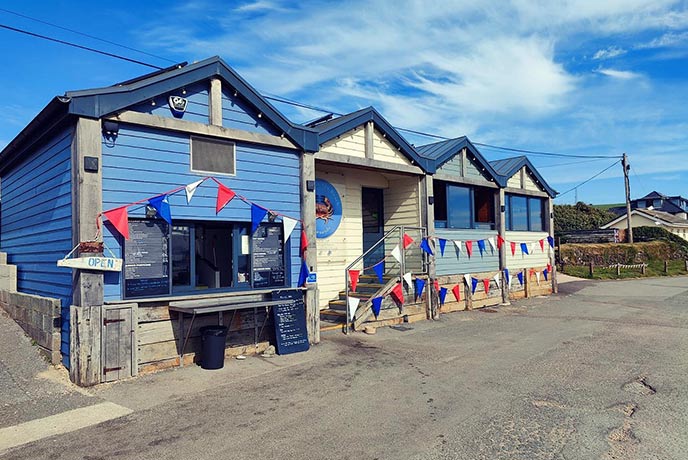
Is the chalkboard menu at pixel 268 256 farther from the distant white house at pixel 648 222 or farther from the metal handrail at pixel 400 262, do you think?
the distant white house at pixel 648 222

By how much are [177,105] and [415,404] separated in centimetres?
625

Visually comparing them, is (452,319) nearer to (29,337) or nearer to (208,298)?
(208,298)

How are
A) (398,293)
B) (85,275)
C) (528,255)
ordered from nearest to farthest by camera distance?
(85,275), (398,293), (528,255)

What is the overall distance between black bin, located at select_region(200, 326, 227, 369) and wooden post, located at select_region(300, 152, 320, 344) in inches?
87.6

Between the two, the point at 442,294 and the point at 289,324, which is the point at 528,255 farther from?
the point at 289,324

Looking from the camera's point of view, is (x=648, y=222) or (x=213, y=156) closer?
(x=213, y=156)

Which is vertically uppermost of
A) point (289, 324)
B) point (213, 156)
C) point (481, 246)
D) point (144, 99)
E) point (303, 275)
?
point (144, 99)

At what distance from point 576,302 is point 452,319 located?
666cm

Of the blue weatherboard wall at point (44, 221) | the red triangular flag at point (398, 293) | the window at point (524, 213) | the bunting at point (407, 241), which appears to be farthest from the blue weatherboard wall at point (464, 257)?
the blue weatherboard wall at point (44, 221)

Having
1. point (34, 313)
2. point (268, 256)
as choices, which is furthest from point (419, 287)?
point (34, 313)

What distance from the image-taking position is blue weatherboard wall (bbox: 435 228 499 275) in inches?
574

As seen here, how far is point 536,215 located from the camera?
20.0 metres

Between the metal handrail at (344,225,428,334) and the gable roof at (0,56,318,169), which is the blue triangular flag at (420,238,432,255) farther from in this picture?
the gable roof at (0,56,318,169)

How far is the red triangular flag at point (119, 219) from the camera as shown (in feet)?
24.9
